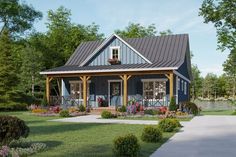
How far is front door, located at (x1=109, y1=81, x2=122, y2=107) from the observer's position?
30672 mm

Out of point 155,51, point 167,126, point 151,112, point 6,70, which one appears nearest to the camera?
point 167,126

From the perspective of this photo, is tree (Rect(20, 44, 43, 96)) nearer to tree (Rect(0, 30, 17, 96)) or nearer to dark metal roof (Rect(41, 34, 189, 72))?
tree (Rect(0, 30, 17, 96))

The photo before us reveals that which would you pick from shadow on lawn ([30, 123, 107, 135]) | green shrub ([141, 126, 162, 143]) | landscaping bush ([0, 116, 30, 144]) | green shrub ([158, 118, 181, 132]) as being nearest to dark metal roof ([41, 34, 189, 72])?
shadow on lawn ([30, 123, 107, 135])

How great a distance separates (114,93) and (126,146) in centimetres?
2174

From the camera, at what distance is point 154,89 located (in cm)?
2927

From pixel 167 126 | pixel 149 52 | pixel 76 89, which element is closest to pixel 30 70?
pixel 76 89

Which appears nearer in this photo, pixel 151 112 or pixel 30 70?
pixel 151 112

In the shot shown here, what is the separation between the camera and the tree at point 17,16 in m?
51.1

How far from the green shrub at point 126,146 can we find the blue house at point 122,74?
57.0 ft

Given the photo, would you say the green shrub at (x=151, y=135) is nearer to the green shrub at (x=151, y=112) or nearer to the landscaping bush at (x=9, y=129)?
the landscaping bush at (x=9, y=129)

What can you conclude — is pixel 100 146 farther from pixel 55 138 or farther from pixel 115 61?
pixel 115 61

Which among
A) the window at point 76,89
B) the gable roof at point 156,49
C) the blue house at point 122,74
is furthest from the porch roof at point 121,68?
the window at point 76,89

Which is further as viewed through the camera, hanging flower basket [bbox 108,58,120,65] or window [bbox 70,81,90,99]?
window [bbox 70,81,90,99]

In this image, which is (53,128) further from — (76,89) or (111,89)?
(76,89)
